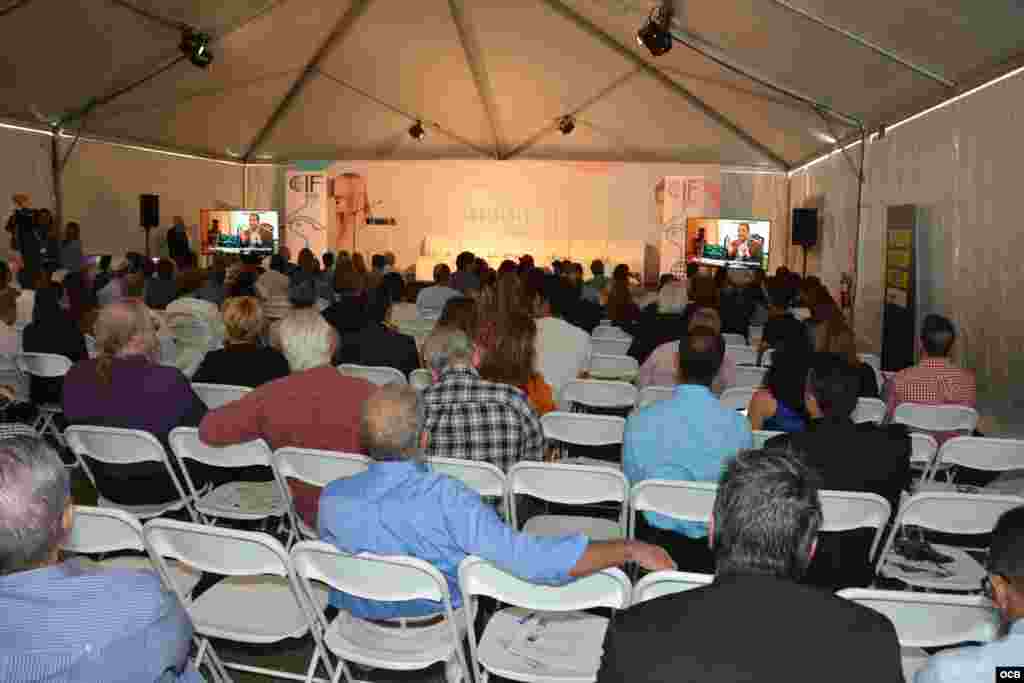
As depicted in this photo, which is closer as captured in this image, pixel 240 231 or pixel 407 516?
pixel 407 516

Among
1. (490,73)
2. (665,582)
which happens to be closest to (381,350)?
(665,582)

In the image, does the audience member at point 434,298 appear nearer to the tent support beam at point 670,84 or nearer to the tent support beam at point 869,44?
the tent support beam at point 869,44

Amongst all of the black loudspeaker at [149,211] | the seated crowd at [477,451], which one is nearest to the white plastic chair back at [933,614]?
the seated crowd at [477,451]

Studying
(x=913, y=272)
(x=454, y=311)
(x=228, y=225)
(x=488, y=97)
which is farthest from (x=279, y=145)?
(x=454, y=311)

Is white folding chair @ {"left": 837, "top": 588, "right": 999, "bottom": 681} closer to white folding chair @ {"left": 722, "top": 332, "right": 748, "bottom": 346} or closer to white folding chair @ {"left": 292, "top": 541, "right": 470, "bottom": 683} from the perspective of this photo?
white folding chair @ {"left": 292, "top": 541, "right": 470, "bottom": 683}

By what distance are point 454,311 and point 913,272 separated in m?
6.04

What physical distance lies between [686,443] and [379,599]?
53.6 inches

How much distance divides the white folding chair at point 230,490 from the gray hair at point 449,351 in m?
0.74

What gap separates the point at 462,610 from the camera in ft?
7.97

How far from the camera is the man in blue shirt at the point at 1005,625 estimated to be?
1.55 metres

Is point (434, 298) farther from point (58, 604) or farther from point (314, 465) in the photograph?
point (58, 604)

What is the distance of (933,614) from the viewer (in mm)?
2066

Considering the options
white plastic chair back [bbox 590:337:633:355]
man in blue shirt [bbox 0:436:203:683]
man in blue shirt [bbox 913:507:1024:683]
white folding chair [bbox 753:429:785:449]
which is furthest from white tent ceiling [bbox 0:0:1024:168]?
man in blue shirt [bbox 0:436:203:683]

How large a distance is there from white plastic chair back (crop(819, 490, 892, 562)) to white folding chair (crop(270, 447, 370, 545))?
1.48 metres
